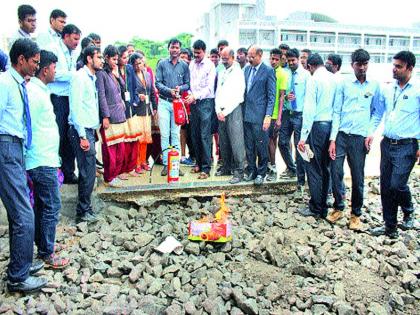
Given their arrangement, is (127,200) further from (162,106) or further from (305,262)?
(305,262)

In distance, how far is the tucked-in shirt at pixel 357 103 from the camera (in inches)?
194

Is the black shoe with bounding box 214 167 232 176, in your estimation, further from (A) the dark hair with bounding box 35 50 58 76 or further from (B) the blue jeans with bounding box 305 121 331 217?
(A) the dark hair with bounding box 35 50 58 76

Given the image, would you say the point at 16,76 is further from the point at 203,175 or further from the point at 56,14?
the point at 203,175

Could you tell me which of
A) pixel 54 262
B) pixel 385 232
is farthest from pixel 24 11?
pixel 385 232

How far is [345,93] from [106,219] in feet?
11.7

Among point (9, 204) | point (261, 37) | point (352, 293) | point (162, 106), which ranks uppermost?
point (261, 37)

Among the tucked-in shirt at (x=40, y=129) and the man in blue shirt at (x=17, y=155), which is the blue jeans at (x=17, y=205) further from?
the tucked-in shirt at (x=40, y=129)

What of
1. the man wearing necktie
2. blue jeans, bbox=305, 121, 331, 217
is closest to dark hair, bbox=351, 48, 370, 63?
blue jeans, bbox=305, 121, 331, 217

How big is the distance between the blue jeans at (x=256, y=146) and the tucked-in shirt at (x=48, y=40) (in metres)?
2.96

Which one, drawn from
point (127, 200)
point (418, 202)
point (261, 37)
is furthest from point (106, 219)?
point (261, 37)

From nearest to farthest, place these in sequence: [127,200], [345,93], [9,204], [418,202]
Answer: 1. [9,204]
2. [345,93]
3. [127,200]
4. [418,202]

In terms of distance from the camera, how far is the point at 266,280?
394 cm

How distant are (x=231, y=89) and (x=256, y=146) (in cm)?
96

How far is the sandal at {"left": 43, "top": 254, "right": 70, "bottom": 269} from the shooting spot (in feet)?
13.0
